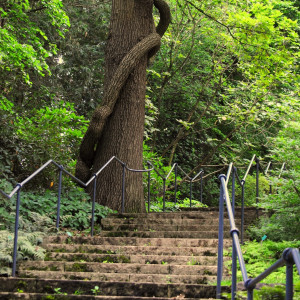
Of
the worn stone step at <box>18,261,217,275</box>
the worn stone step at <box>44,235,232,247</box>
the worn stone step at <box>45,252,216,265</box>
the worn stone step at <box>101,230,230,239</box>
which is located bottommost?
the worn stone step at <box>18,261,217,275</box>

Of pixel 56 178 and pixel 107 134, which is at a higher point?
pixel 107 134

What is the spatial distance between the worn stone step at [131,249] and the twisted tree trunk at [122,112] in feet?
8.42

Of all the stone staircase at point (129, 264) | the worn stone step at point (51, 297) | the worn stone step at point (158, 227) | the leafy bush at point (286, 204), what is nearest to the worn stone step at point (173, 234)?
the stone staircase at point (129, 264)

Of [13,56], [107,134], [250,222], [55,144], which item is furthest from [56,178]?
[250,222]

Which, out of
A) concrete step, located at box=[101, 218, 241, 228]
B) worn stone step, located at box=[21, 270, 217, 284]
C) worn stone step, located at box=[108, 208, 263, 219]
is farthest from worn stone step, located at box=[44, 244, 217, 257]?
worn stone step, located at box=[108, 208, 263, 219]

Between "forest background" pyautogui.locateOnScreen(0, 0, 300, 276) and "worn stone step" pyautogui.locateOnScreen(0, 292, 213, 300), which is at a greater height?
"forest background" pyautogui.locateOnScreen(0, 0, 300, 276)

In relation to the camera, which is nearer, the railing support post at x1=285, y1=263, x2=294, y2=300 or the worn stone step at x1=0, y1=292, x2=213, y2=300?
the railing support post at x1=285, y1=263, x2=294, y2=300

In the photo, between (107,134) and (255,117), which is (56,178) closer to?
(107,134)

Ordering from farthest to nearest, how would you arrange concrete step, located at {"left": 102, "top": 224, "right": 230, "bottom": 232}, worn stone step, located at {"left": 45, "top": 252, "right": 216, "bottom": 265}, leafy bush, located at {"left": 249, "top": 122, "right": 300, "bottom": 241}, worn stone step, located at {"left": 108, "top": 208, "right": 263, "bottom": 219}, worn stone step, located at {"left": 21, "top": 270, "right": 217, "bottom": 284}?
1. worn stone step, located at {"left": 108, "top": 208, "right": 263, "bottom": 219}
2. concrete step, located at {"left": 102, "top": 224, "right": 230, "bottom": 232}
3. leafy bush, located at {"left": 249, "top": 122, "right": 300, "bottom": 241}
4. worn stone step, located at {"left": 45, "top": 252, "right": 216, "bottom": 265}
5. worn stone step, located at {"left": 21, "top": 270, "right": 217, "bottom": 284}

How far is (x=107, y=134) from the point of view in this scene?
32.5 feet

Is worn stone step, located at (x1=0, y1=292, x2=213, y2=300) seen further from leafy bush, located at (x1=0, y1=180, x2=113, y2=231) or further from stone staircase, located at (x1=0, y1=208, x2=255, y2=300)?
leafy bush, located at (x1=0, y1=180, x2=113, y2=231)

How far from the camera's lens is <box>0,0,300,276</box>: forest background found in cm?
958

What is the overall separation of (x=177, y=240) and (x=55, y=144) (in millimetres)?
4295

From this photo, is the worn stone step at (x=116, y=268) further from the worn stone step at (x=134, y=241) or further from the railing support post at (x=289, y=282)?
the railing support post at (x=289, y=282)
